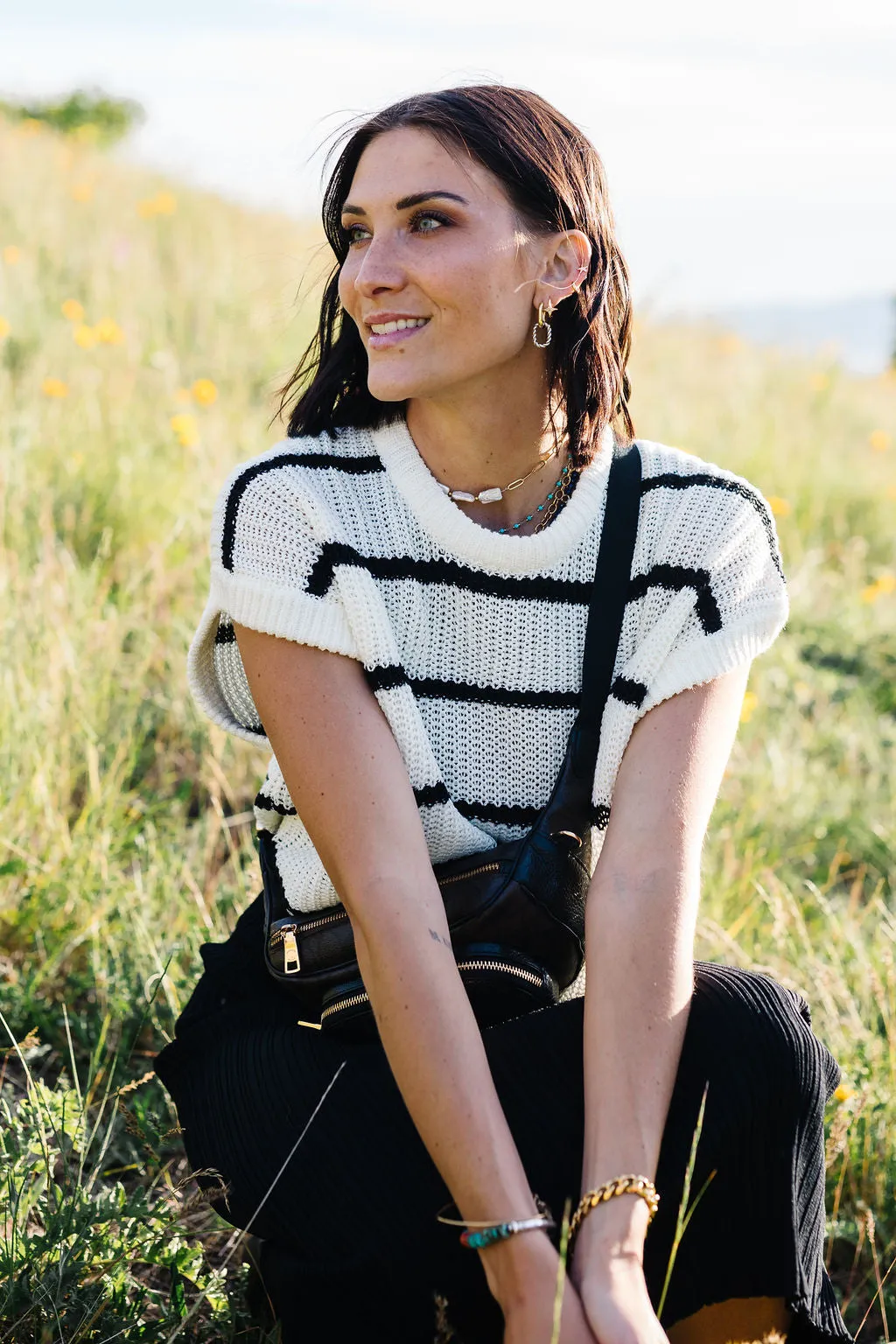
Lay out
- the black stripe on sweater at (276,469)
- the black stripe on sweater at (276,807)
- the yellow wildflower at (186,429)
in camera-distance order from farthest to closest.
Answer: the yellow wildflower at (186,429)
the black stripe on sweater at (276,807)
the black stripe on sweater at (276,469)

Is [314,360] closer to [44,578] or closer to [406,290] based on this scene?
[406,290]


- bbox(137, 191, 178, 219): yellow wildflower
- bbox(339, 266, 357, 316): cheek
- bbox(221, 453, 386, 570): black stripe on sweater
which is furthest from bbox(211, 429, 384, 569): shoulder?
bbox(137, 191, 178, 219): yellow wildflower

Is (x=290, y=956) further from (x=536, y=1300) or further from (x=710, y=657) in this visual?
(x=710, y=657)

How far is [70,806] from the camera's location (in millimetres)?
2920

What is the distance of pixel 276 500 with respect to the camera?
205 centimetres

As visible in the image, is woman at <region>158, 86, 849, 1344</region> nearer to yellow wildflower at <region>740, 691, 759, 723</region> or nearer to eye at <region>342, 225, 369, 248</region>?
eye at <region>342, 225, 369, 248</region>

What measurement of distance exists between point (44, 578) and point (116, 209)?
198 inches

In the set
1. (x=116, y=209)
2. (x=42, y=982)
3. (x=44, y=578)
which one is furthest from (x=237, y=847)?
(x=116, y=209)

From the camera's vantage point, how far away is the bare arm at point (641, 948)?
67.0 inches

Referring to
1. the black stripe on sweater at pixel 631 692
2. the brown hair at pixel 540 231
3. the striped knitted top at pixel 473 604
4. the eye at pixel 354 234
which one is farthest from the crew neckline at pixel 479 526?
the eye at pixel 354 234

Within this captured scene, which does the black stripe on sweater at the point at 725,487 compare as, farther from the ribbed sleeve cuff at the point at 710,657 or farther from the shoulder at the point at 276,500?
the shoulder at the point at 276,500

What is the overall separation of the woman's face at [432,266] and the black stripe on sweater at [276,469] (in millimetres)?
113

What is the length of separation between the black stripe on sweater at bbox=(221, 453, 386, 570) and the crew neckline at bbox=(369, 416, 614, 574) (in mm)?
36

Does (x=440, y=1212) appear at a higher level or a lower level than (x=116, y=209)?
lower
